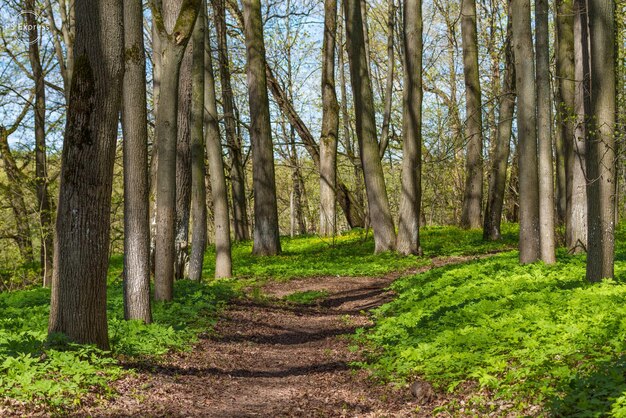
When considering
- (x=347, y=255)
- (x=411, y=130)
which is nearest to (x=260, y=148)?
(x=347, y=255)

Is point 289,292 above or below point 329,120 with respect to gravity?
below

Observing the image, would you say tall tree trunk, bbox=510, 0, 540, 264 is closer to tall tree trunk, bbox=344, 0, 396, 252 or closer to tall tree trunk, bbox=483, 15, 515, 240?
tall tree trunk, bbox=344, 0, 396, 252

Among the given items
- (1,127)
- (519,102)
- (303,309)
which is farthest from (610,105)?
(1,127)

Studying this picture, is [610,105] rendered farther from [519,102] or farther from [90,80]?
[90,80]

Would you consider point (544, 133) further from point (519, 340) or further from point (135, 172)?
point (135, 172)

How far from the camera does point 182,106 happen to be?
1240 cm

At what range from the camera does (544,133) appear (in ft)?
40.2

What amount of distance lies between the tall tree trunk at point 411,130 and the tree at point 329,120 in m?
5.11

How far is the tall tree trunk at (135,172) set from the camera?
29.0 ft

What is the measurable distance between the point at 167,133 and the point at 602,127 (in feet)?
21.5

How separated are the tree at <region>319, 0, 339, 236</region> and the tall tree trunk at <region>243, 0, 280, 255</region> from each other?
3.22m

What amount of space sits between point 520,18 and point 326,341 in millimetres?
7521

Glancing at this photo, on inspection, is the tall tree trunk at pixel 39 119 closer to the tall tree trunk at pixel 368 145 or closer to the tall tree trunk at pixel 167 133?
the tall tree trunk at pixel 368 145

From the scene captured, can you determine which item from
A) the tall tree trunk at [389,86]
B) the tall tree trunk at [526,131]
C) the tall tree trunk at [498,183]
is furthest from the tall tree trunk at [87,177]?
the tall tree trunk at [498,183]
